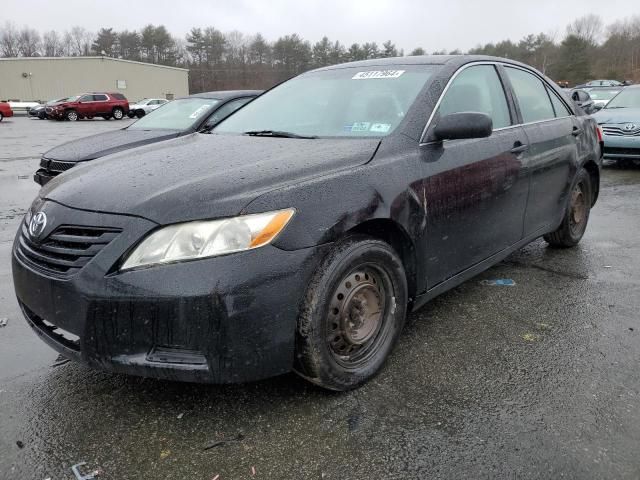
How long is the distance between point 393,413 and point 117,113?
34869mm

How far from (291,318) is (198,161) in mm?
949

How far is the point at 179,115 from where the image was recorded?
24.2 ft

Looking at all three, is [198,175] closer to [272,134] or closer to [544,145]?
[272,134]

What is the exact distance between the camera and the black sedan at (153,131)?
6047 millimetres

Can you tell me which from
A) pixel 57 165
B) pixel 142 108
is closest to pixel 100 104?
pixel 142 108

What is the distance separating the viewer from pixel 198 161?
100 inches

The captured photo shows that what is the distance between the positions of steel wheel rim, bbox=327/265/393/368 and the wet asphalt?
0.19m

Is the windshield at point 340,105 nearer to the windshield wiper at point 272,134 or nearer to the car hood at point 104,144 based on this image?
the windshield wiper at point 272,134

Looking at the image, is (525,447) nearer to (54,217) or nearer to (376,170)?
(376,170)

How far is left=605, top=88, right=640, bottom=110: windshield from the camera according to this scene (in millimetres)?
10344

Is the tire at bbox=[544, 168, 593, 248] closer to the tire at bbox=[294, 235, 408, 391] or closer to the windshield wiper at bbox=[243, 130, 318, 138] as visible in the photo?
the tire at bbox=[294, 235, 408, 391]

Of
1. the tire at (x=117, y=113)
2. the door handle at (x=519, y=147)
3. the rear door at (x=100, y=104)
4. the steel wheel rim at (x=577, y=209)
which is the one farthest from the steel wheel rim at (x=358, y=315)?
the tire at (x=117, y=113)

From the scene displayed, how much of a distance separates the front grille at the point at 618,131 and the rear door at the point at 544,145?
19.0 feet

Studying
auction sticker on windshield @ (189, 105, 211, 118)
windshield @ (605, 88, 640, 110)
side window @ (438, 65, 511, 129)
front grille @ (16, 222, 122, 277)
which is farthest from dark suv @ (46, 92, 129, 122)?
front grille @ (16, 222, 122, 277)
